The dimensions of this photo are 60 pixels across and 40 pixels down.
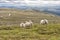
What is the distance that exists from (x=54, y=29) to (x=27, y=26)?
5262mm

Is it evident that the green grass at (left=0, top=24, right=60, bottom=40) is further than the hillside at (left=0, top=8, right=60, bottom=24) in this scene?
No

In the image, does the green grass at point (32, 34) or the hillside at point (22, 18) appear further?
the hillside at point (22, 18)

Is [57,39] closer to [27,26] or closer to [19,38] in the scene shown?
[19,38]

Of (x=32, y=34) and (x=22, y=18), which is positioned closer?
(x=32, y=34)

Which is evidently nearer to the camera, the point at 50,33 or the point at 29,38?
the point at 29,38

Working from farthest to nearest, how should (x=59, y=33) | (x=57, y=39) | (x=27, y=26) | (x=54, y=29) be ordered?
(x=27, y=26)
(x=54, y=29)
(x=59, y=33)
(x=57, y=39)

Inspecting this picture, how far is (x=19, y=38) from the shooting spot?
934 inches

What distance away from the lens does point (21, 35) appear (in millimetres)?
25469

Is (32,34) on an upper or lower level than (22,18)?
upper

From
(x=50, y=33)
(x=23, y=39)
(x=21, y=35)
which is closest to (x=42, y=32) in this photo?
(x=50, y=33)

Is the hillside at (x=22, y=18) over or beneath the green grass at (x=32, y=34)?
beneath

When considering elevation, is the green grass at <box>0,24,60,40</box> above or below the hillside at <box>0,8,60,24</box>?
above

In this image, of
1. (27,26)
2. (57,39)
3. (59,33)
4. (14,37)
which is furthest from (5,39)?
(27,26)

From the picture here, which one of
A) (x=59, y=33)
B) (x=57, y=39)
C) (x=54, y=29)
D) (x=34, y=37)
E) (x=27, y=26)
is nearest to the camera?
(x=57, y=39)
